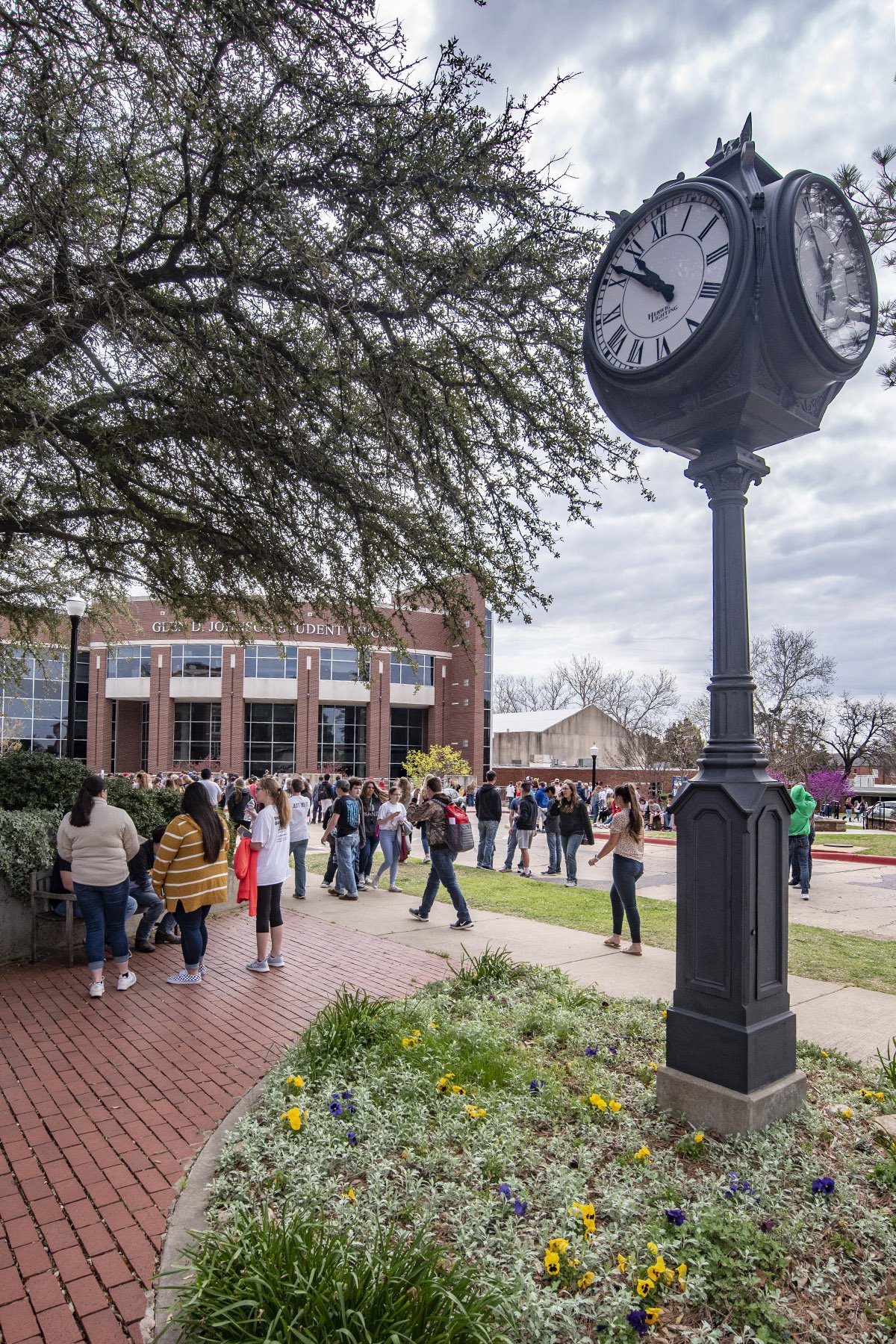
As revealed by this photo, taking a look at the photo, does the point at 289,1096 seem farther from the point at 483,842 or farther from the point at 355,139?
the point at 483,842

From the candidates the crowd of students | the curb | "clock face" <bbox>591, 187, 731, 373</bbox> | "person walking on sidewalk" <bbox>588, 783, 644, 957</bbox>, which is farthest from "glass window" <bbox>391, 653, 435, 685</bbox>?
the curb

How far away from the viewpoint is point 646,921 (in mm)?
9555

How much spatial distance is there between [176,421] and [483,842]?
10256mm

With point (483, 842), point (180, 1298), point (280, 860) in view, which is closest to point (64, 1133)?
point (180, 1298)

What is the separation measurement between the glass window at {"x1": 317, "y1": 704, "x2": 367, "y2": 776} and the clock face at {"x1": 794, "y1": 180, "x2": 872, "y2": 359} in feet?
162

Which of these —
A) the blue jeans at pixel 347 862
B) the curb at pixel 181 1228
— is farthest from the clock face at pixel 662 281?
the blue jeans at pixel 347 862

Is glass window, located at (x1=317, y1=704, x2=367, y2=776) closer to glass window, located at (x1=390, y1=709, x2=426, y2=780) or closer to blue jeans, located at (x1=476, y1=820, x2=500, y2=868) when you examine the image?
glass window, located at (x1=390, y1=709, x2=426, y2=780)

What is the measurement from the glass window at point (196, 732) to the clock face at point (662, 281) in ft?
163

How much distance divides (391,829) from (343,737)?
4193 centimetres

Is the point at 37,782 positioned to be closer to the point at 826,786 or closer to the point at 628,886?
the point at 628,886

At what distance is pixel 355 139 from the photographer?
5152 mm

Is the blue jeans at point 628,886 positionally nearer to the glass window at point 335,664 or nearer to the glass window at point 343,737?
the glass window at point 335,664

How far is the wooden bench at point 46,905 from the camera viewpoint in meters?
7.09

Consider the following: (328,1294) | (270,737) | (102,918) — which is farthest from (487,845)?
(270,737)
